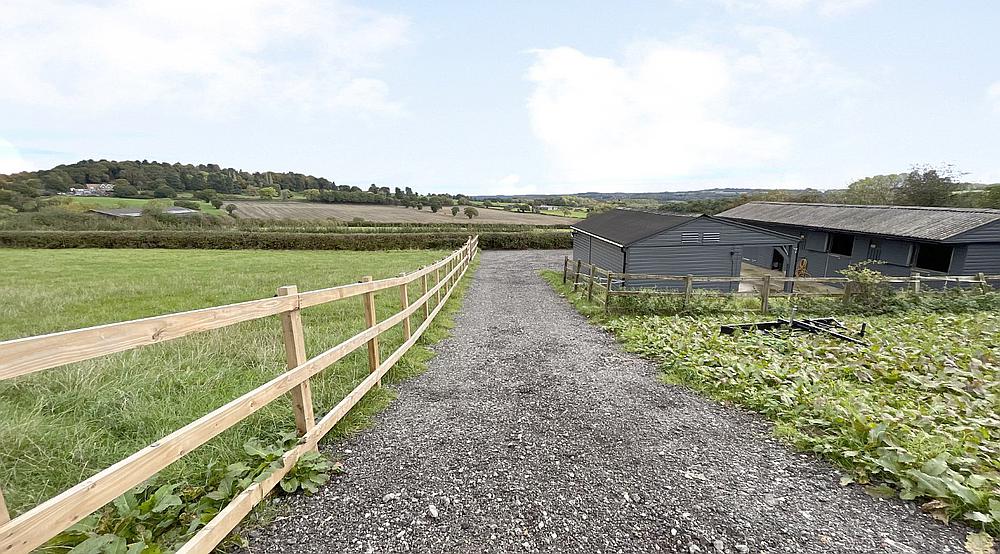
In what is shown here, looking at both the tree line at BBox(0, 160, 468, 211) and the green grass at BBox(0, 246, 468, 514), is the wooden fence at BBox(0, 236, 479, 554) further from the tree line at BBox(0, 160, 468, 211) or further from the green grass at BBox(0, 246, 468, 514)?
the tree line at BBox(0, 160, 468, 211)

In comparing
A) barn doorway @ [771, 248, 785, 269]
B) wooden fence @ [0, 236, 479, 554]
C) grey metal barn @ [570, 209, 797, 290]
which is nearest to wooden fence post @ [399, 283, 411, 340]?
wooden fence @ [0, 236, 479, 554]

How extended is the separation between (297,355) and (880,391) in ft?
21.6

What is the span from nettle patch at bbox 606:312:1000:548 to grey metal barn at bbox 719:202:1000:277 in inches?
322

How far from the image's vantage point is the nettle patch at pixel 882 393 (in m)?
3.13

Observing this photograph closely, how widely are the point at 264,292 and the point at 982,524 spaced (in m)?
13.2

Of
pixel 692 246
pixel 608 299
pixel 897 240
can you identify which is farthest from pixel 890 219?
pixel 608 299

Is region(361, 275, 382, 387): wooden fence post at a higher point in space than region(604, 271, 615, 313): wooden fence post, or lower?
higher

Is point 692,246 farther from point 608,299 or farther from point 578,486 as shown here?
point 578,486

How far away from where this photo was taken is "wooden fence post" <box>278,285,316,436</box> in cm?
289

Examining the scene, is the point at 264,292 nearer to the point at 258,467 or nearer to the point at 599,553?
the point at 258,467

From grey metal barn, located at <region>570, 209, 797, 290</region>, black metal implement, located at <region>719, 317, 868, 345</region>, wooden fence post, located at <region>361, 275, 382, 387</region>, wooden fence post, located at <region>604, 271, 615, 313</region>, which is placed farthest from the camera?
grey metal barn, located at <region>570, 209, 797, 290</region>

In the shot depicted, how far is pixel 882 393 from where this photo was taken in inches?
193

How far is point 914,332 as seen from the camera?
7.88 m

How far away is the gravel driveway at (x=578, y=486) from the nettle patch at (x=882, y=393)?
0.89 ft
